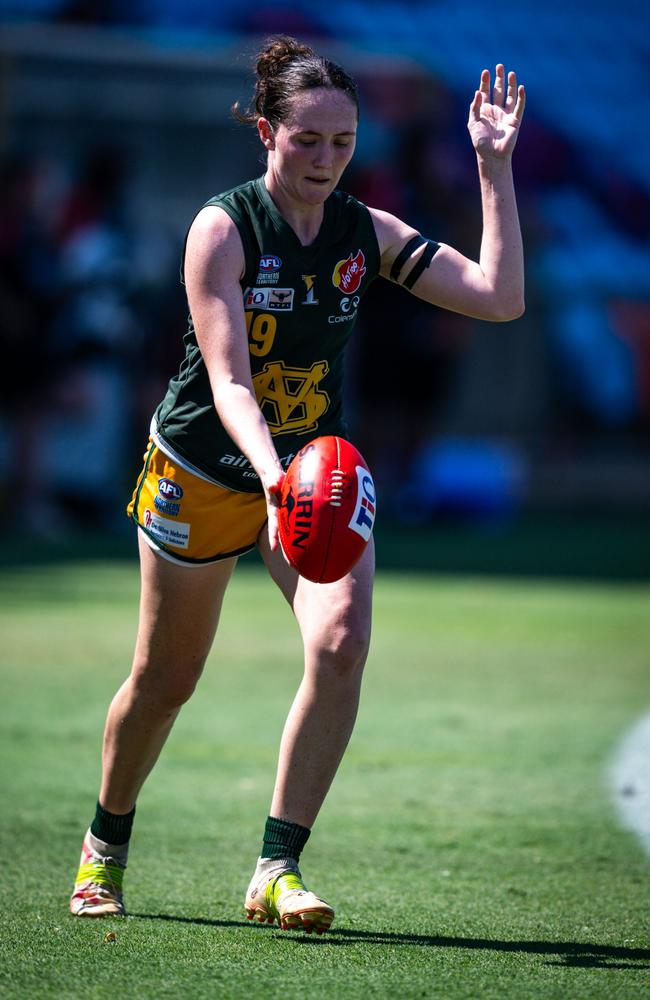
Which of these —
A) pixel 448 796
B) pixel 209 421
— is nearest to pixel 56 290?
pixel 448 796

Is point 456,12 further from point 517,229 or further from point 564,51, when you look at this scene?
point 517,229

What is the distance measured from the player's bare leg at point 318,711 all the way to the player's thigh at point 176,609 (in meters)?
0.29

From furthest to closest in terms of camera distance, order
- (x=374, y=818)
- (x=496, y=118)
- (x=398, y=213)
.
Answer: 1. (x=398, y=213)
2. (x=374, y=818)
3. (x=496, y=118)

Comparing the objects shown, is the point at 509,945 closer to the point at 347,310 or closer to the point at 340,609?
the point at 340,609

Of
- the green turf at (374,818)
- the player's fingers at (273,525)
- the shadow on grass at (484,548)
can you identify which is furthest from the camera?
the shadow on grass at (484,548)

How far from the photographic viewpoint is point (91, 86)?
1848 centimetres

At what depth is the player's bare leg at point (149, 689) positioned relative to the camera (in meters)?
4.20

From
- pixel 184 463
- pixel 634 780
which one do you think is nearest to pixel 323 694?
pixel 184 463

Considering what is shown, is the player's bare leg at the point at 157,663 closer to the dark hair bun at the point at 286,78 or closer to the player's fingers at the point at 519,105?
the dark hair bun at the point at 286,78

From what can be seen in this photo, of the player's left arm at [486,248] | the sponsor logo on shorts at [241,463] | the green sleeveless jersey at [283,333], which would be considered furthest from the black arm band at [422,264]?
the sponsor logo on shorts at [241,463]

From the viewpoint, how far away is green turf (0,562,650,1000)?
3641 millimetres

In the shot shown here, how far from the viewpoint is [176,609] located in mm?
4199

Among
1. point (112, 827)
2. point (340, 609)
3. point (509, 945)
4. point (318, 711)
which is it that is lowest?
Answer: point (112, 827)

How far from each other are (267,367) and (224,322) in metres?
0.25
